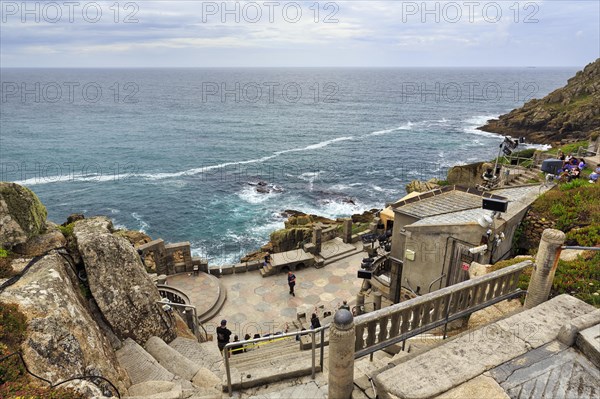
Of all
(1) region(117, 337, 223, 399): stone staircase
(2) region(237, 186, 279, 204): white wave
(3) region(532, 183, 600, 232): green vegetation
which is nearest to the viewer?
(1) region(117, 337, 223, 399): stone staircase

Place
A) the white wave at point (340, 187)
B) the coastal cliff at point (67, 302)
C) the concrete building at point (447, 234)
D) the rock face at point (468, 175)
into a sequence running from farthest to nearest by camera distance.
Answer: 1. the white wave at point (340, 187)
2. the rock face at point (468, 175)
3. the concrete building at point (447, 234)
4. the coastal cliff at point (67, 302)

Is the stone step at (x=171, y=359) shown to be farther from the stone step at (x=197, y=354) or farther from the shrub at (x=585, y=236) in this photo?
the shrub at (x=585, y=236)

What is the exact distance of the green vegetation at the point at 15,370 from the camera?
6.30 meters

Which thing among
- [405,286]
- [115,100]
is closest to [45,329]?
[405,286]

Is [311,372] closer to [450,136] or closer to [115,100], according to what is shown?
[450,136]

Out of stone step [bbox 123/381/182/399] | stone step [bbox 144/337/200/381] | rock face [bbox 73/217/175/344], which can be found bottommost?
stone step [bbox 144/337/200/381]

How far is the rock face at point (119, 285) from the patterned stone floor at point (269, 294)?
6.62 meters

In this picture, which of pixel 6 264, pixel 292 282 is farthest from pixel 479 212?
pixel 6 264

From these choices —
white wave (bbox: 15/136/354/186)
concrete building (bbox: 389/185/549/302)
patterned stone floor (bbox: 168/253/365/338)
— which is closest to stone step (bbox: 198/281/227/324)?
patterned stone floor (bbox: 168/253/365/338)

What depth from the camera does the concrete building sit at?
14.2m

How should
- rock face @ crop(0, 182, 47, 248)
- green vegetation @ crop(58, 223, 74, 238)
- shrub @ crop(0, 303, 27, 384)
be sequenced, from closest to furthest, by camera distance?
1. shrub @ crop(0, 303, 27, 384)
2. rock face @ crop(0, 182, 47, 248)
3. green vegetation @ crop(58, 223, 74, 238)

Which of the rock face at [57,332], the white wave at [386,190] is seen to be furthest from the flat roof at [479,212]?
the white wave at [386,190]

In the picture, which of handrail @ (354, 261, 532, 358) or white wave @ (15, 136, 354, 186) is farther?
white wave @ (15, 136, 354, 186)

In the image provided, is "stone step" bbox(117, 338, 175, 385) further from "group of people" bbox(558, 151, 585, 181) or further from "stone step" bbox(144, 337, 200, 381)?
"group of people" bbox(558, 151, 585, 181)
